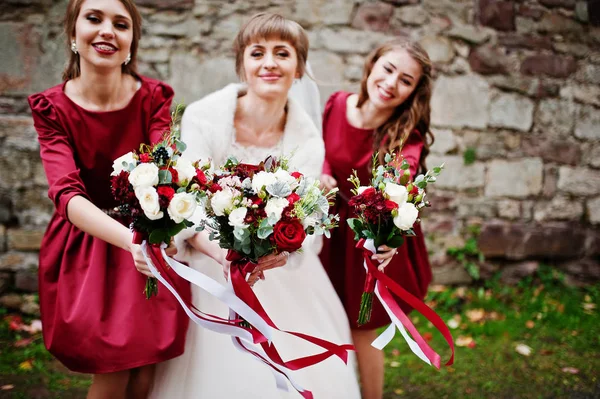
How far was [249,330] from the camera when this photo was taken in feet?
5.92

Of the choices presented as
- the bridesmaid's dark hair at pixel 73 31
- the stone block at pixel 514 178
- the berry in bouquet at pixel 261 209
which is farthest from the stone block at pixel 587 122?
the bridesmaid's dark hair at pixel 73 31

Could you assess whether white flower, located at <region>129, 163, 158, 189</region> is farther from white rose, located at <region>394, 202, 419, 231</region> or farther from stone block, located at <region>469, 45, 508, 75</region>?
stone block, located at <region>469, 45, 508, 75</region>

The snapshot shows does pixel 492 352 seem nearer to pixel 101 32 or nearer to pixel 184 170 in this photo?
pixel 184 170

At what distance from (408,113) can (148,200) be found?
1.62 metres

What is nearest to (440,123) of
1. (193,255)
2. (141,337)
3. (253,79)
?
(253,79)

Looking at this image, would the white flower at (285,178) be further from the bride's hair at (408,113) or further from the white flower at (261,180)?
the bride's hair at (408,113)

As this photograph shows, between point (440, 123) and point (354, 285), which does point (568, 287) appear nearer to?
point (440, 123)

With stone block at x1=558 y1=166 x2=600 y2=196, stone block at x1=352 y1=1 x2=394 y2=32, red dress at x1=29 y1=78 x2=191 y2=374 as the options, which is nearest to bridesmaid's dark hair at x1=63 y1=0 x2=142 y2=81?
red dress at x1=29 y1=78 x2=191 y2=374

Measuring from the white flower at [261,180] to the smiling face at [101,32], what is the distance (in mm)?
894

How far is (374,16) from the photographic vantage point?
12.9ft

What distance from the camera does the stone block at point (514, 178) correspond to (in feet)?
14.1

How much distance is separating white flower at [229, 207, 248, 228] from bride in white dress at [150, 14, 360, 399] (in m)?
0.31

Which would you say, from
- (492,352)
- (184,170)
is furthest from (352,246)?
(492,352)

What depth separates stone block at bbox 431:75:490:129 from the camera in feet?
13.5
